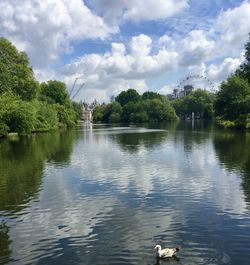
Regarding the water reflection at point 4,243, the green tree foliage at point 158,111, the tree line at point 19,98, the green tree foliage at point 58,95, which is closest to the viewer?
the water reflection at point 4,243

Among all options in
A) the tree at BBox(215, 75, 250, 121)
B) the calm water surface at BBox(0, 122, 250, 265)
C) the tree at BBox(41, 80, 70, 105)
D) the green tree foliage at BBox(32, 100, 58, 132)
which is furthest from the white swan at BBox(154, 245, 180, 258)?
the tree at BBox(41, 80, 70, 105)

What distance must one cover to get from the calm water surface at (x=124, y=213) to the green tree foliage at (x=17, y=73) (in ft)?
182

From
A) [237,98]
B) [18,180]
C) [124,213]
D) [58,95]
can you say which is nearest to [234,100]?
[237,98]

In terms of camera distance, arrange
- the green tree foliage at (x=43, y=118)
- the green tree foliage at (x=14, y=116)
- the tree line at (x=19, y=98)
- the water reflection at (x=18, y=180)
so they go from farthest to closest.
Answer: the green tree foliage at (x=43, y=118)
the tree line at (x=19, y=98)
the green tree foliage at (x=14, y=116)
the water reflection at (x=18, y=180)

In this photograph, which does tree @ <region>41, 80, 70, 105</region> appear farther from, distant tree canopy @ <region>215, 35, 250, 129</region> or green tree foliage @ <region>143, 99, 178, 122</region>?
distant tree canopy @ <region>215, 35, 250, 129</region>

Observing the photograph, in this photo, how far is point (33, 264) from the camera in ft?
42.1

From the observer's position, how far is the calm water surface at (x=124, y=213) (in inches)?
535

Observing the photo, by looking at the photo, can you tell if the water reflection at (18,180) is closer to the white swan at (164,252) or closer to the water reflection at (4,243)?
the water reflection at (4,243)

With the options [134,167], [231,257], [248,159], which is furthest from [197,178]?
[231,257]

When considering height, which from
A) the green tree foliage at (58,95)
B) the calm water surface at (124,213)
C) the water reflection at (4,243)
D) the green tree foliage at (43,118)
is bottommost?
the water reflection at (4,243)

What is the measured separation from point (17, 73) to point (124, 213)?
7589 cm

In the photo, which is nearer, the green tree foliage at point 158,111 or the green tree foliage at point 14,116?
the green tree foliage at point 14,116

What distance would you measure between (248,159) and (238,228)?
836 inches

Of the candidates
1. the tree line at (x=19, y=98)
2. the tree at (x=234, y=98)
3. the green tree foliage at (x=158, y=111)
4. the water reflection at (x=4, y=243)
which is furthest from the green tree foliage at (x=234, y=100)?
the green tree foliage at (x=158, y=111)
